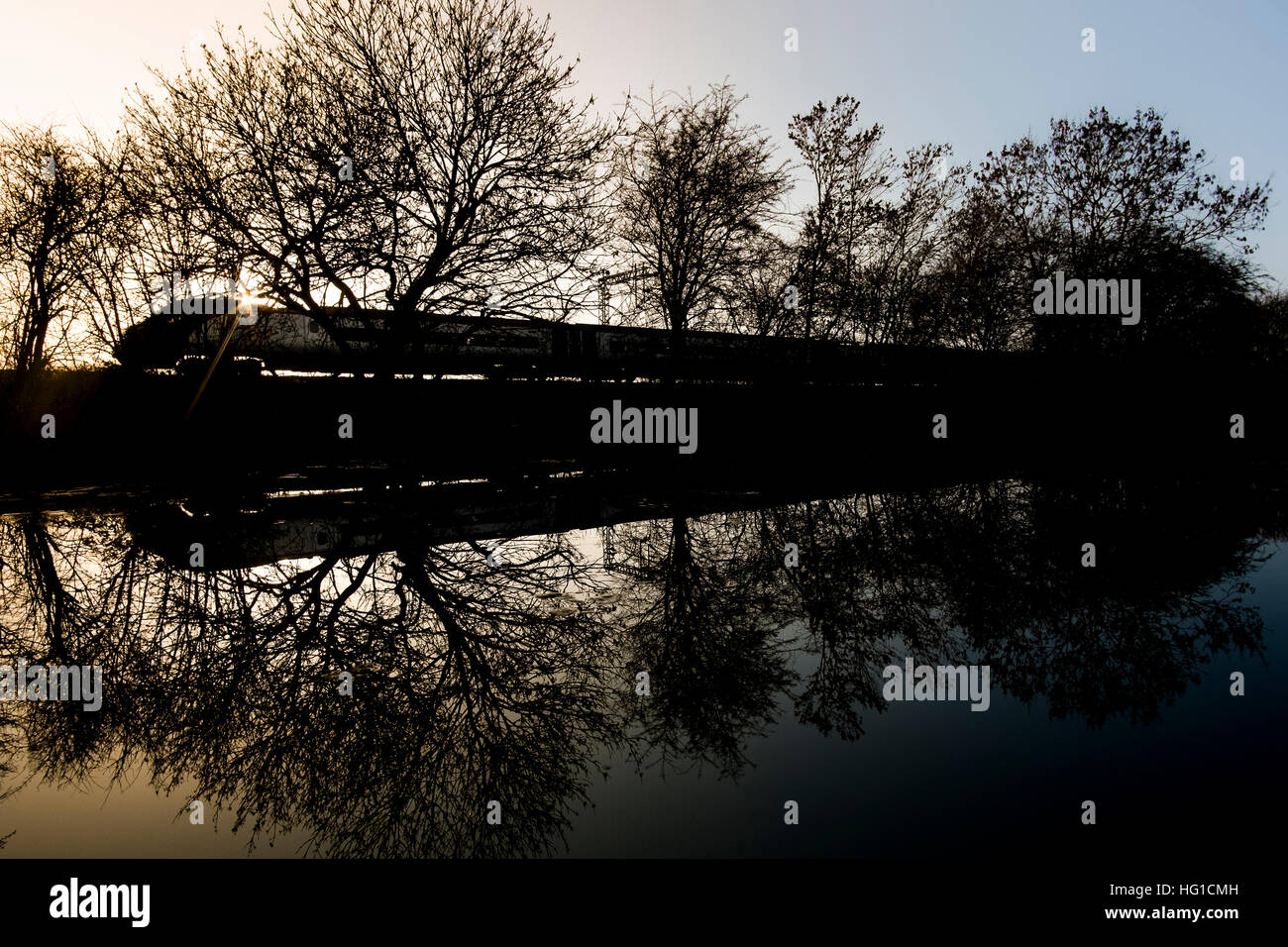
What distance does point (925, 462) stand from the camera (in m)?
19.1

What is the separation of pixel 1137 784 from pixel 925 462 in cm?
1722

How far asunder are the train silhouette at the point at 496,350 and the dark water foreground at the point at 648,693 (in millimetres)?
8647

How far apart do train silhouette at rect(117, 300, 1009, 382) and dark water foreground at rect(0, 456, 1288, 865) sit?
8647 mm

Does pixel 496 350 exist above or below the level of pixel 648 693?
above

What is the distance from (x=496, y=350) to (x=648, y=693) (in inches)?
695

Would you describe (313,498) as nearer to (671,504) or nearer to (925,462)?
(671,504)

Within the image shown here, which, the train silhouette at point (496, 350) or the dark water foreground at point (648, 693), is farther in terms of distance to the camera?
the train silhouette at point (496, 350)

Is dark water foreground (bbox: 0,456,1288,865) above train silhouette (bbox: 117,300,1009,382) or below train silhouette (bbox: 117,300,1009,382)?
below

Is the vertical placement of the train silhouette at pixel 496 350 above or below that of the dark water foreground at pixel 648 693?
above

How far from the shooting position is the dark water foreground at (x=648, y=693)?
2.62 meters

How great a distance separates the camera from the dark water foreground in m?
2.62

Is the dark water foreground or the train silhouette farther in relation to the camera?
the train silhouette

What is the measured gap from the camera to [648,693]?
13.0 feet
